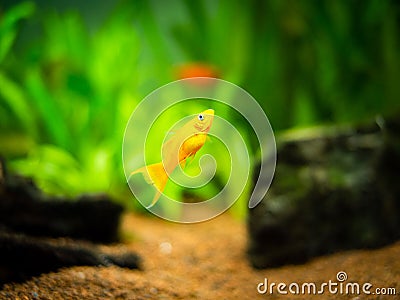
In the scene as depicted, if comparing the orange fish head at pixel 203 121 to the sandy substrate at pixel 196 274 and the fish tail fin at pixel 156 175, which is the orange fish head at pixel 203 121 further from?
the sandy substrate at pixel 196 274

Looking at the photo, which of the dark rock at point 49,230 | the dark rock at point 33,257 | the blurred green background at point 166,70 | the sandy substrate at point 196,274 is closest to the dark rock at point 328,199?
the sandy substrate at point 196,274

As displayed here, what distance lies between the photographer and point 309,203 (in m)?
2.55

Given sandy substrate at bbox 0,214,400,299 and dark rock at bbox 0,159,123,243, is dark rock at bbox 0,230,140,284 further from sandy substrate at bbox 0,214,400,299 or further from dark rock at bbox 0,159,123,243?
dark rock at bbox 0,159,123,243

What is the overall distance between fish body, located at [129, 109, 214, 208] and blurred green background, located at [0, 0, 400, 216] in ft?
5.80

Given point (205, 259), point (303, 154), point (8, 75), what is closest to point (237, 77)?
point (303, 154)

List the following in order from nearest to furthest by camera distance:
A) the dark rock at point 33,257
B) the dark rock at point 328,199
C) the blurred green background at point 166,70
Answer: the dark rock at point 33,257, the dark rock at point 328,199, the blurred green background at point 166,70

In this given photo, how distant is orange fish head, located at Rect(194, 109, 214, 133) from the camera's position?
1.47m

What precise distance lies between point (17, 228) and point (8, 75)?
2150 millimetres

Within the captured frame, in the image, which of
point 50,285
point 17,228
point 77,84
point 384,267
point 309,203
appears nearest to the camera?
point 50,285

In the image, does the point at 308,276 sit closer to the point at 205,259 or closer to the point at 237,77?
the point at 205,259

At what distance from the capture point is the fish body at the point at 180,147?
1.44 metres

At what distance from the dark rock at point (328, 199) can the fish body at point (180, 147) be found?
1.18 meters

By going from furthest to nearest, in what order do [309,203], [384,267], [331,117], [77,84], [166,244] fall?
1. [331,117]
2. [77,84]
3. [166,244]
4. [309,203]
5. [384,267]

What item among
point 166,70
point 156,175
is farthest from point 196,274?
point 166,70
